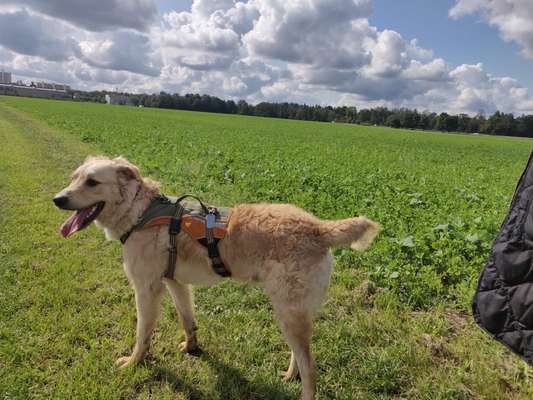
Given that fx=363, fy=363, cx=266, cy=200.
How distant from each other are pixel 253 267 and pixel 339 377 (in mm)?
1440

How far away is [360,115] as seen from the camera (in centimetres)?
11256

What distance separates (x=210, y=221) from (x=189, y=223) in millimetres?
238

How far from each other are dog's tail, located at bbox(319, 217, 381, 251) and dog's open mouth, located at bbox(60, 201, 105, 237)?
90.0 inches

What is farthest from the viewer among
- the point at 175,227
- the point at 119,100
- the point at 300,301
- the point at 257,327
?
the point at 119,100

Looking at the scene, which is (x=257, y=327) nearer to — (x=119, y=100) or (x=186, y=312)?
(x=186, y=312)

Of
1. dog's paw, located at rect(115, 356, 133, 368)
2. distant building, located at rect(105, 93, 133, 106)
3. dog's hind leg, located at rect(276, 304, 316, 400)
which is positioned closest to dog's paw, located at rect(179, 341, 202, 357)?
dog's paw, located at rect(115, 356, 133, 368)

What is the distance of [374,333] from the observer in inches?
164

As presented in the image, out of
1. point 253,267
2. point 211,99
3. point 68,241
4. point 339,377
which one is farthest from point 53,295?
point 211,99

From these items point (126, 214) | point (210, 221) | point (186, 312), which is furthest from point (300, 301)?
point (126, 214)

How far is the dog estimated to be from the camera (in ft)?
10.5

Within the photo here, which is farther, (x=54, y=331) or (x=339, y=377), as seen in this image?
(x=54, y=331)

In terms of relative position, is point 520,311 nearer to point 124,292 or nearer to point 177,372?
point 177,372

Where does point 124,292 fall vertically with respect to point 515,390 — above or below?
below

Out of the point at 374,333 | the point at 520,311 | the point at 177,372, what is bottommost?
the point at 177,372
